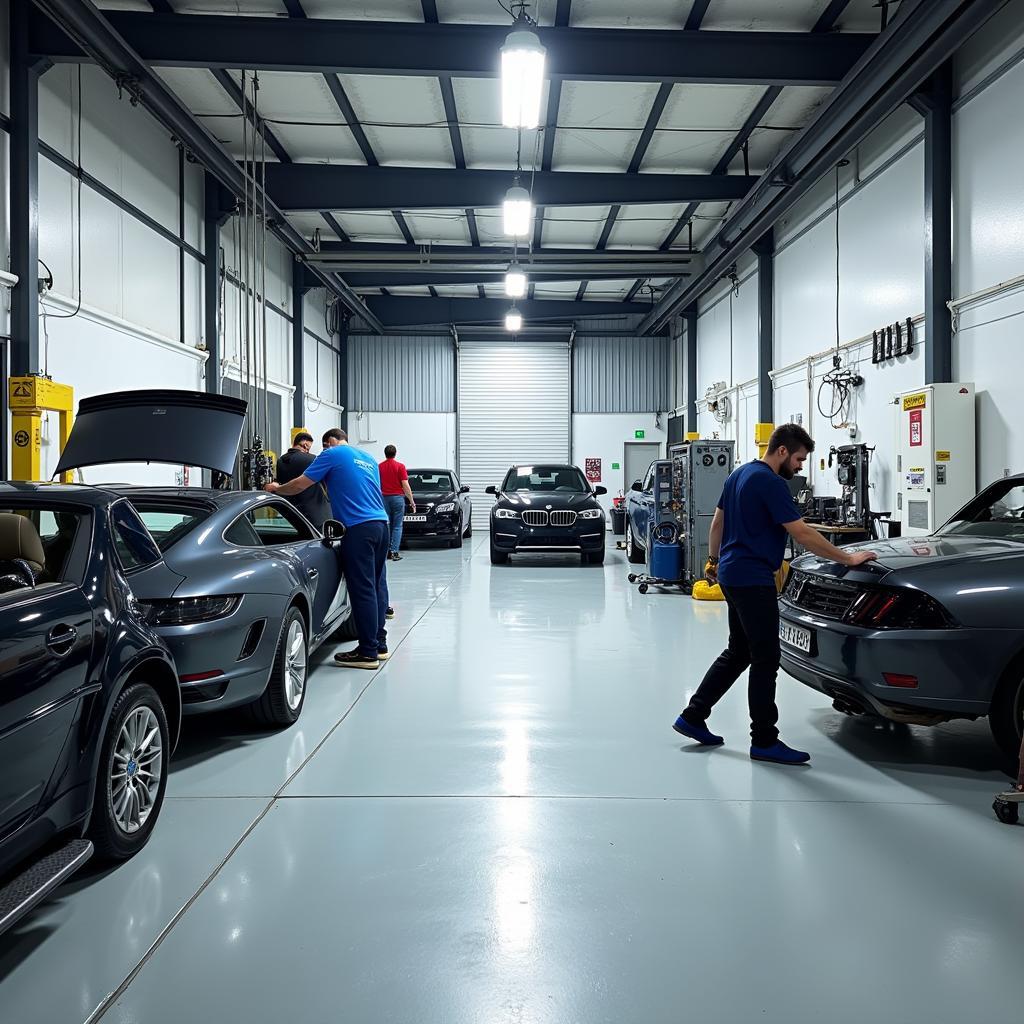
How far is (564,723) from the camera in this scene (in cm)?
434

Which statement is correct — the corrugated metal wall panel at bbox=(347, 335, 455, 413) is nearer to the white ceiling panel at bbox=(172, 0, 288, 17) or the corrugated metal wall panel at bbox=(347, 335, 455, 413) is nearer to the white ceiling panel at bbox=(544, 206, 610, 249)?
the white ceiling panel at bbox=(544, 206, 610, 249)

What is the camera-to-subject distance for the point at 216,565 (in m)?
3.82

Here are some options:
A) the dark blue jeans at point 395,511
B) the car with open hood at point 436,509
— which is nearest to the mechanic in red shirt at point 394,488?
the dark blue jeans at point 395,511

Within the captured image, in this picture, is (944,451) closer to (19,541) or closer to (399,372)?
(19,541)

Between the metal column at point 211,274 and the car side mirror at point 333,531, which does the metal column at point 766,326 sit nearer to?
the metal column at point 211,274

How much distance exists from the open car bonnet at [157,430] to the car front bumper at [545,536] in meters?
6.83

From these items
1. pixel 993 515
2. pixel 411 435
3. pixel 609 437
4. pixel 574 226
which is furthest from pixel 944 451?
pixel 411 435

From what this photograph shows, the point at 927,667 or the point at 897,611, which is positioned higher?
the point at 897,611

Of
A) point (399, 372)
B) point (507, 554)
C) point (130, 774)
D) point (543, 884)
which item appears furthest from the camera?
point (399, 372)

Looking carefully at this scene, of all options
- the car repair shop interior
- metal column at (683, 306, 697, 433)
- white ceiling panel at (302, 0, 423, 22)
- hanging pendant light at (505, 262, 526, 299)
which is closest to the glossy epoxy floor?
the car repair shop interior

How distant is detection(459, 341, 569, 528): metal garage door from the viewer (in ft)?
71.4

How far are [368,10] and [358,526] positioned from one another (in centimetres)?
552

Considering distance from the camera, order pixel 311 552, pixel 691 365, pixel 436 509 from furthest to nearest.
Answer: pixel 691 365 < pixel 436 509 < pixel 311 552

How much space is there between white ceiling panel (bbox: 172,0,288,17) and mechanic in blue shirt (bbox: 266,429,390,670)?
4.98 meters
